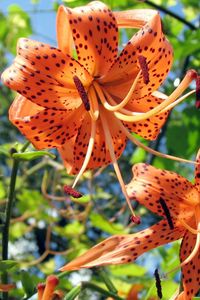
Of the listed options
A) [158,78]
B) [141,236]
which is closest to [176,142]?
[158,78]

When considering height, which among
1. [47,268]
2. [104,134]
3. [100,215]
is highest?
[104,134]

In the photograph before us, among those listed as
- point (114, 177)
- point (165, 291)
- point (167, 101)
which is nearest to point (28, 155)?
point (167, 101)

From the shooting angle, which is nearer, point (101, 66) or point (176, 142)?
point (101, 66)

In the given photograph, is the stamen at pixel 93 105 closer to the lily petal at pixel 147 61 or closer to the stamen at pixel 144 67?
the lily petal at pixel 147 61

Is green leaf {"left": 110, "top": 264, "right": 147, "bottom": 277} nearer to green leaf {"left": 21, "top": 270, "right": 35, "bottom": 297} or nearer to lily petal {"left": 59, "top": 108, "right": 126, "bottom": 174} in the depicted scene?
lily petal {"left": 59, "top": 108, "right": 126, "bottom": 174}

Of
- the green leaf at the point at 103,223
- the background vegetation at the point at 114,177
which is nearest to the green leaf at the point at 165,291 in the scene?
the background vegetation at the point at 114,177

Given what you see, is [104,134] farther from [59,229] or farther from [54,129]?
[59,229]

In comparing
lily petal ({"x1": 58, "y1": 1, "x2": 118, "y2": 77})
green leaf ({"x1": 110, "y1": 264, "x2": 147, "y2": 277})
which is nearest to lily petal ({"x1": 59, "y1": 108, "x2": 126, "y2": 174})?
lily petal ({"x1": 58, "y1": 1, "x2": 118, "y2": 77})
